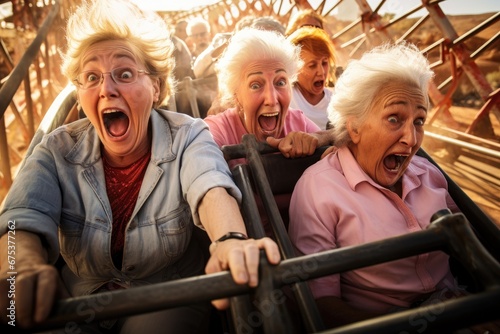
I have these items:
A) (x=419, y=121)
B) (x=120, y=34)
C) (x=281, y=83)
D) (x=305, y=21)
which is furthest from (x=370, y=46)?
(x=120, y=34)

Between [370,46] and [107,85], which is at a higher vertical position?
[370,46]

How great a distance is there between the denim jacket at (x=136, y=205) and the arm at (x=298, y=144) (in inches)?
15.1

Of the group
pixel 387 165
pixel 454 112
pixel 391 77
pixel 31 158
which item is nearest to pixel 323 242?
pixel 387 165

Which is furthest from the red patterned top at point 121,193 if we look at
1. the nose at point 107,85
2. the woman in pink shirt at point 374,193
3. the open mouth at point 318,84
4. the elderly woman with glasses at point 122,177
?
the open mouth at point 318,84

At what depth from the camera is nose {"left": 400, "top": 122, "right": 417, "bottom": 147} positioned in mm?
1261

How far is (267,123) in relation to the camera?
6.29 ft

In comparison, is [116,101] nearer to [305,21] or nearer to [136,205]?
[136,205]

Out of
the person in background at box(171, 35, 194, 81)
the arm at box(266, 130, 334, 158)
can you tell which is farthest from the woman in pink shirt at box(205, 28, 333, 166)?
the person in background at box(171, 35, 194, 81)

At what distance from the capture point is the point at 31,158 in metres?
1.11

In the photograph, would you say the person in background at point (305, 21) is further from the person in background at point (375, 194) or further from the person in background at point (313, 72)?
the person in background at point (375, 194)

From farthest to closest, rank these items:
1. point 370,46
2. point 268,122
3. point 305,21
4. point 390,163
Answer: point 370,46
point 305,21
point 268,122
point 390,163

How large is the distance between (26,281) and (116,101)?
69 centimetres

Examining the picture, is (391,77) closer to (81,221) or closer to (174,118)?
(174,118)

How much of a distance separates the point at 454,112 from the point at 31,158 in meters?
7.58
